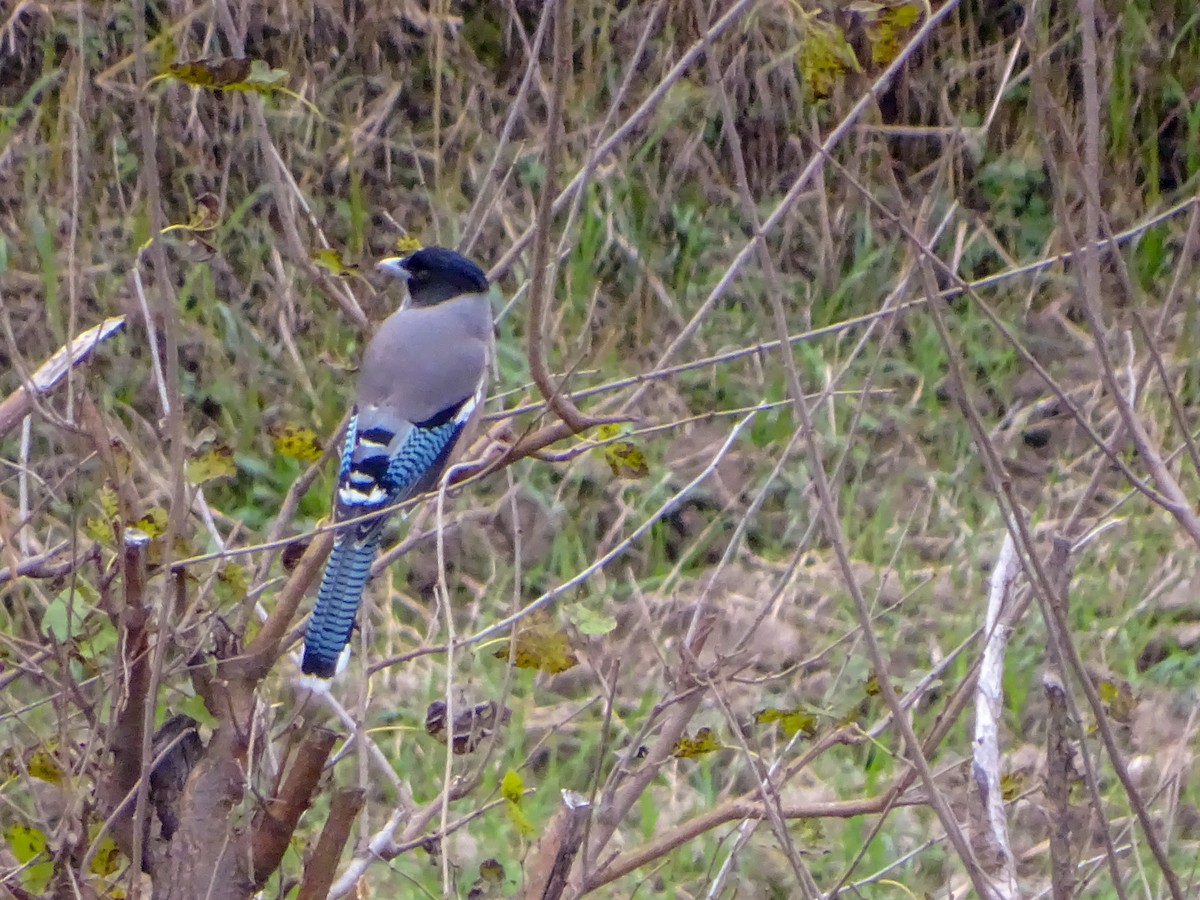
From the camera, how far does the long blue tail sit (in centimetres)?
300

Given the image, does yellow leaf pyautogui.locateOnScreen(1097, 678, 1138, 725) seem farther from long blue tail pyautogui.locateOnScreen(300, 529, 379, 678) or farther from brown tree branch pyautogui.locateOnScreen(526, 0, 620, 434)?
long blue tail pyautogui.locateOnScreen(300, 529, 379, 678)

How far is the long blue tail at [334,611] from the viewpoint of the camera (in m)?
3.00

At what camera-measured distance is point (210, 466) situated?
218cm

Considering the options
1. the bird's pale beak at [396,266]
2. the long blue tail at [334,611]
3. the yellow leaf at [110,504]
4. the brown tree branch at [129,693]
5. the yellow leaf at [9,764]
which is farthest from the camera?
the bird's pale beak at [396,266]

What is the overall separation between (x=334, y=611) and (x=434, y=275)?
1.44 meters

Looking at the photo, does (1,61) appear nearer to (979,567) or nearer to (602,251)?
(602,251)

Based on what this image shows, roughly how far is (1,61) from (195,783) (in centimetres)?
459

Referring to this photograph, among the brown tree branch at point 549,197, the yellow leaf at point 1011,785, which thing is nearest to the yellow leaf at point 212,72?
the brown tree branch at point 549,197

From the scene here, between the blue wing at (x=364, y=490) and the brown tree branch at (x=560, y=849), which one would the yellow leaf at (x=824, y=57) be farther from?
the blue wing at (x=364, y=490)

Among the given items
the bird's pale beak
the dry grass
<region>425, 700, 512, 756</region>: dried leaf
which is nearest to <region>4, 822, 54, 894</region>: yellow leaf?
the dry grass

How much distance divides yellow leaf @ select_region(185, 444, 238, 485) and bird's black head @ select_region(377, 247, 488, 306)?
192cm

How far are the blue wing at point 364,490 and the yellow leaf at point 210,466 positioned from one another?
1.89 ft

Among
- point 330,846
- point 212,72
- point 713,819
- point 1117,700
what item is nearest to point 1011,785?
point 1117,700

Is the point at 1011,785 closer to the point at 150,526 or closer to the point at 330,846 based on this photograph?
the point at 330,846
